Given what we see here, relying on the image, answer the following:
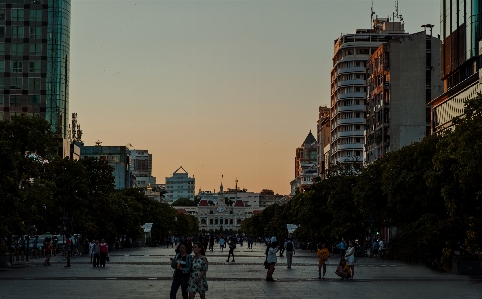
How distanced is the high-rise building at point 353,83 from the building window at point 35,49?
193 ft

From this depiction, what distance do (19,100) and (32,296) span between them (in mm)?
113293

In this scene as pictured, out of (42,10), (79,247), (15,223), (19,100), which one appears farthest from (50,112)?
(15,223)

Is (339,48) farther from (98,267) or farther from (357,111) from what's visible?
(98,267)

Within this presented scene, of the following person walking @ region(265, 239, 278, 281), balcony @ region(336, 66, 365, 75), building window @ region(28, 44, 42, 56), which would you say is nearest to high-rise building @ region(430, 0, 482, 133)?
person walking @ region(265, 239, 278, 281)

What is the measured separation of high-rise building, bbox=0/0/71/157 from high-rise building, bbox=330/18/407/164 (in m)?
56.8

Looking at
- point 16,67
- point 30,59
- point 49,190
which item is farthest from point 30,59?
point 49,190

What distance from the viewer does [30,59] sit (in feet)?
466

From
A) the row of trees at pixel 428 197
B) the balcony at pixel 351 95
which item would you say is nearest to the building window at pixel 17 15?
the row of trees at pixel 428 197

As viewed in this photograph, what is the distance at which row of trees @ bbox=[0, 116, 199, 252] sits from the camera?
54.7 meters

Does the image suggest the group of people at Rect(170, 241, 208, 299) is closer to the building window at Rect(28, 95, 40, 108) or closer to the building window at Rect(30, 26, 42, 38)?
the building window at Rect(28, 95, 40, 108)

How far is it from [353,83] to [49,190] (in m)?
120

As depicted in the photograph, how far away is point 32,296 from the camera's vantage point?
3117cm

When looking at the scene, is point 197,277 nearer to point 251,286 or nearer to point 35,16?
point 251,286

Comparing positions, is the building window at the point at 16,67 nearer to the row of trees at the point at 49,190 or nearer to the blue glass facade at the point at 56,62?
the blue glass facade at the point at 56,62
